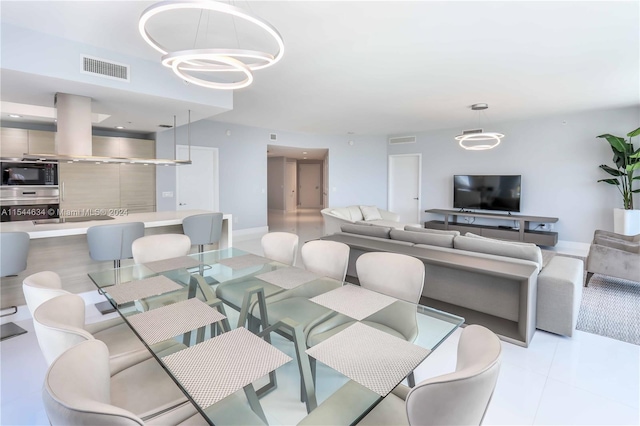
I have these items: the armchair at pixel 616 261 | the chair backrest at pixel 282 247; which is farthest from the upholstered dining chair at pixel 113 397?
the armchair at pixel 616 261

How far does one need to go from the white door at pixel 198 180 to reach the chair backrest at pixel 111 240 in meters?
3.30

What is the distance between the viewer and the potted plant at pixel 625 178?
5.20 metres

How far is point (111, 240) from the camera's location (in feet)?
10.1

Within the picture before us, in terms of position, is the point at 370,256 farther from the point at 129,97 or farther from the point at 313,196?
the point at 313,196

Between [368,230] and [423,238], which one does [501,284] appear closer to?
[423,238]

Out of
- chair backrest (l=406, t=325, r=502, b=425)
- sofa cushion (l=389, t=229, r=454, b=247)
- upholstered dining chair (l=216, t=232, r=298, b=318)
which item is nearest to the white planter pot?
sofa cushion (l=389, t=229, r=454, b=247)

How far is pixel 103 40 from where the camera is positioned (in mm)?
2922

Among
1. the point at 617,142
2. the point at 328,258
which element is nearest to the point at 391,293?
the point at 328,258

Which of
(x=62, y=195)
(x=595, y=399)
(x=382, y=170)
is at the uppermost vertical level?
(x=382, y=170)

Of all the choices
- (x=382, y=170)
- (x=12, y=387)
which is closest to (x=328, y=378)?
(x=12, y=387)

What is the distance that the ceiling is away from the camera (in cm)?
247

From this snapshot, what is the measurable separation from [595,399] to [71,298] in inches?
118

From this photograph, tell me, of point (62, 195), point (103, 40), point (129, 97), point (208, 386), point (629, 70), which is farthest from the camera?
point (62, 195)

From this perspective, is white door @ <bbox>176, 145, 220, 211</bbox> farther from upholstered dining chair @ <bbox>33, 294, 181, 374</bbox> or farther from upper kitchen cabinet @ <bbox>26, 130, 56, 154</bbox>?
upholstered dining chair @ <bbox>33, 294, 181, 374</bbox>
